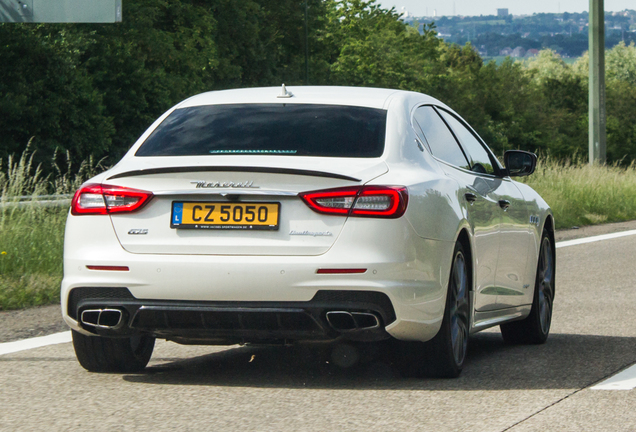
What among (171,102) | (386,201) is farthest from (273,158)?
(171,102)

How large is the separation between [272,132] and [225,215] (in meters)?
0.69

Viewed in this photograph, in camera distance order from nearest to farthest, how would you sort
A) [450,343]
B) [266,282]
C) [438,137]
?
1. [266,282]
2. [450,343]
3. [438,137]

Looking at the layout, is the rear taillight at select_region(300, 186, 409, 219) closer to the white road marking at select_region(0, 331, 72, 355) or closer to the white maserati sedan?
the white maserati sedan

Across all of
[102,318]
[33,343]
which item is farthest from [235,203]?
[33,343]

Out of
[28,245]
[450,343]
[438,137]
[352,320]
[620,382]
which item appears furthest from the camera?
[28,245]

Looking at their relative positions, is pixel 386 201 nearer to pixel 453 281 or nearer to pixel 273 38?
pixel 453 281

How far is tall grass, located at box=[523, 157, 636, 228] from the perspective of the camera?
Result: 19766 mm

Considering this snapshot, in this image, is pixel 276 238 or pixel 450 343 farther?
pixel 450 343

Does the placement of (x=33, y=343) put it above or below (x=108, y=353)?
below

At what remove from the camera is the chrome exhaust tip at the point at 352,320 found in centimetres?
527

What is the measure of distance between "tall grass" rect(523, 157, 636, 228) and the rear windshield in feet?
43.0

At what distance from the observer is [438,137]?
253 inches

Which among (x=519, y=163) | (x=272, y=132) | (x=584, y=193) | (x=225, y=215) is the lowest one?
(x=584, y=193)

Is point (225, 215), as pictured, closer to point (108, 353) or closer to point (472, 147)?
point (108, 353)
